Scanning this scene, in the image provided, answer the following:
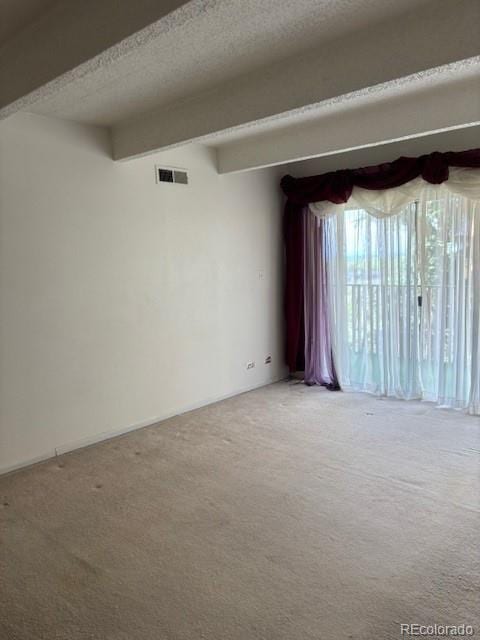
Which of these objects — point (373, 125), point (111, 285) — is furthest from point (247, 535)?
point (373, 125)

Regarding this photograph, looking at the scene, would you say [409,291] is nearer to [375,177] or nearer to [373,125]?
[375,177]

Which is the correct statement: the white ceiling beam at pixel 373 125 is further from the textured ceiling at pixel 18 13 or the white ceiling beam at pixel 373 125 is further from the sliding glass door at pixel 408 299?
the textured ceiling at pixel 18 13

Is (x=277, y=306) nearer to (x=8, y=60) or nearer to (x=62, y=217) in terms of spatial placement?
(x=62, y=217)

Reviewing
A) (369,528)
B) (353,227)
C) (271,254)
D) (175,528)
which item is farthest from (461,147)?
(175,528)

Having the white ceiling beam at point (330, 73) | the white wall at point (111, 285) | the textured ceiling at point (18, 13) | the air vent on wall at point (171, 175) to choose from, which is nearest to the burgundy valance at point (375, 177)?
the white wall at point (111, 285)

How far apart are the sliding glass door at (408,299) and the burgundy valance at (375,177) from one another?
0.24 meters

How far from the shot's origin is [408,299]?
4.91 metres

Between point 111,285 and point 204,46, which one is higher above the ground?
point 204,46

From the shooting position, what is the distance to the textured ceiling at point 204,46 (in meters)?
2.11

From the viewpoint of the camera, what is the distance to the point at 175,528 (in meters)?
2.71

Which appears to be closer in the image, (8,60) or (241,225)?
(8,60)

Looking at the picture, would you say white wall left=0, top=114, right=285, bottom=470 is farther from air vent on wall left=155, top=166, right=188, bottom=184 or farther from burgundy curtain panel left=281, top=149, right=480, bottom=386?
burgundy curtain panel left=281, top=149, right=480, bottom=386

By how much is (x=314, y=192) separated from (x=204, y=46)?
3.00 meters

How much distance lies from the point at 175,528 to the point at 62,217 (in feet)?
7.93
